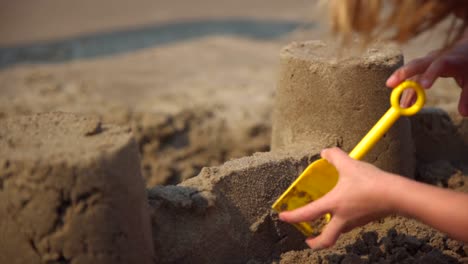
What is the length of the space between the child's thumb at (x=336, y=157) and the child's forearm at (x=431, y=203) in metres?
0.12

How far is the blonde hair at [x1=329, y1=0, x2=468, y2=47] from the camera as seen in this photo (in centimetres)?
139

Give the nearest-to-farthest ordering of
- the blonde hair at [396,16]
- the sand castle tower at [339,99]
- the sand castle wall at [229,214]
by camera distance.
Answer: the blonde hair at [396,16] < the sand castle wall at [229,214] < the sand castle tower at [339,99]

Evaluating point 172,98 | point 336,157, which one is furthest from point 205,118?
point 336,157

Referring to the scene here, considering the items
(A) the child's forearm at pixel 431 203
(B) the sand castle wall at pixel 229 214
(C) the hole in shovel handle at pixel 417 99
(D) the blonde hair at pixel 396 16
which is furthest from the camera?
(B) the sand castle wall at pixel 229 214

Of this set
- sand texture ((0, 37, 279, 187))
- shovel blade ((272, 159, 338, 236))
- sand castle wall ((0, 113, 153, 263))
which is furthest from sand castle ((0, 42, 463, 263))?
sand texture ((0, 37, 279, 187))

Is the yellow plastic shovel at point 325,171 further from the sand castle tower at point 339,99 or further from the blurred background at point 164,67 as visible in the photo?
the sand castle tower at point 339,99

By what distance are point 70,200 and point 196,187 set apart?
440 millimetres

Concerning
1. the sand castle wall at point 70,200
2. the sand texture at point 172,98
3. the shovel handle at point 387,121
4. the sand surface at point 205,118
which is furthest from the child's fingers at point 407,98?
the sand texture at point 172,98

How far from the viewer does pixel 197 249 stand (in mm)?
1799

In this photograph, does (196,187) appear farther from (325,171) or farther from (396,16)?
(396,16)

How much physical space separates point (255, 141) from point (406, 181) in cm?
190

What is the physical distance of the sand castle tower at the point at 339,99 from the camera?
2025 mm

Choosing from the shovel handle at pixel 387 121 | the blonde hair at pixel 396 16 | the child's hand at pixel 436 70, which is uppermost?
the blonde hair at pixel 396 16

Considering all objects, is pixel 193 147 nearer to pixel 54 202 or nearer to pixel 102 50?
pixel 54 202
